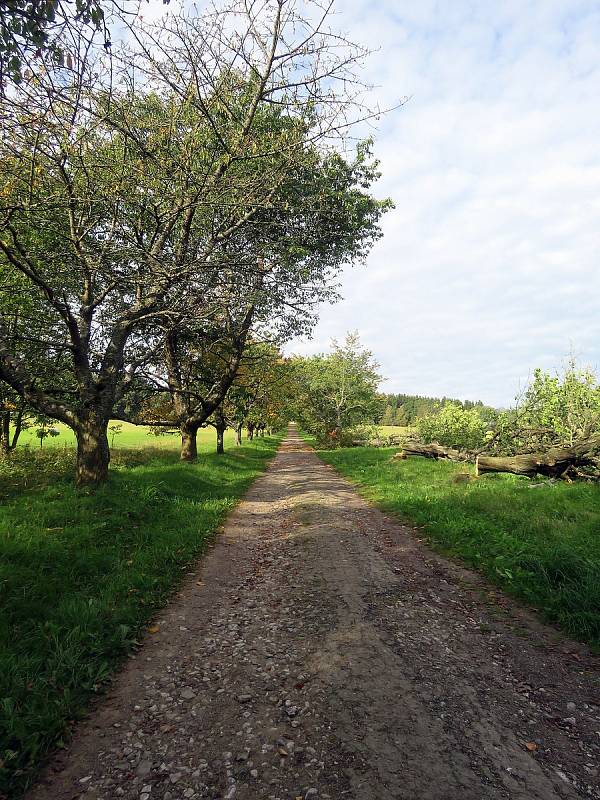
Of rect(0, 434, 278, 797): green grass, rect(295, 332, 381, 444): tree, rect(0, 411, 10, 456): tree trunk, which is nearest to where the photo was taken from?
rect(0, 434, 278, 797): green grass

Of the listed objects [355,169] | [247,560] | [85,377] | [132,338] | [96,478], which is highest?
[355,169]

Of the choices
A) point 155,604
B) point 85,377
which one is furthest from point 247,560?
point 85,377

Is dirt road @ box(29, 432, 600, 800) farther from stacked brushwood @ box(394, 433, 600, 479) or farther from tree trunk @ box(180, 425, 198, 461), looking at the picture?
tree trunk @ box(180, 425, 198, 461)

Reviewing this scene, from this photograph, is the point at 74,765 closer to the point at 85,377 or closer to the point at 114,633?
the point at 114,633

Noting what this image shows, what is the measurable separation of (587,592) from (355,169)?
1493 centimetres

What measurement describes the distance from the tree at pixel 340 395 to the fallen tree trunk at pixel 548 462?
25.6 meters

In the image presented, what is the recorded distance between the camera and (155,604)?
5.80 metres

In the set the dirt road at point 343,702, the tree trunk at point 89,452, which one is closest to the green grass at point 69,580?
the dirt road at point 343,702

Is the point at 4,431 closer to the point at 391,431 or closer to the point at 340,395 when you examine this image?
the point at 340,395

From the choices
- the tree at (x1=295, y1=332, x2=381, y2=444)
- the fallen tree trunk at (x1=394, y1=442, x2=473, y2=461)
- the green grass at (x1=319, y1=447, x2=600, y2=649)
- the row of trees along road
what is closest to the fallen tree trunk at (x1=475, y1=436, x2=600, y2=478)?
the green grass at (x1=319, y1=447, x2=600, y2=649)

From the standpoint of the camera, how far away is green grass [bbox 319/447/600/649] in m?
5.73

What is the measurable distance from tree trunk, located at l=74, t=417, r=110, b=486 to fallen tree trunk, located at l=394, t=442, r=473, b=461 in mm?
15933

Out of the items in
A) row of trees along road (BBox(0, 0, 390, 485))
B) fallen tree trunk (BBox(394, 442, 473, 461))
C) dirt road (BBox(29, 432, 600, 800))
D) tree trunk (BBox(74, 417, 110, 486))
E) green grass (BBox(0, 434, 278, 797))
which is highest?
row of trees along road (BBox(0, 0, 390, 485))

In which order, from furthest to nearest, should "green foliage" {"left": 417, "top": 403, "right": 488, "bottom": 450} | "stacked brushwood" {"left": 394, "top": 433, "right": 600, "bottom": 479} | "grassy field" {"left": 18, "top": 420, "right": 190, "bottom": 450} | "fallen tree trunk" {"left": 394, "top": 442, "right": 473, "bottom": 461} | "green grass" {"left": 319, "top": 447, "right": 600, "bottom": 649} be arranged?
"green foliage" {"left": 417, "top": 403, "right": 488, "bottom": 450}
"grassy field" {"left": 18, "top": 420, "right": 190, "bottom": 450}
"fallen tree trunk" {"left": 394, "top": 442, "right": 473, "bottom": 461}
"stacked brushwood" {"left": 394, "top": 433, "right": 600, "bottom": 479}
"green grass" {"left": 319, "top": 447, "right": 600, "bottom": 649}
